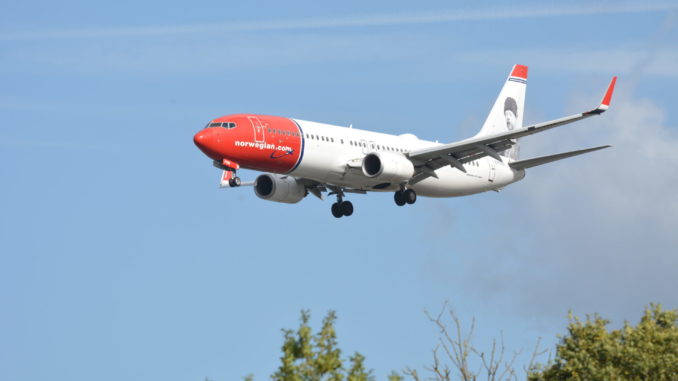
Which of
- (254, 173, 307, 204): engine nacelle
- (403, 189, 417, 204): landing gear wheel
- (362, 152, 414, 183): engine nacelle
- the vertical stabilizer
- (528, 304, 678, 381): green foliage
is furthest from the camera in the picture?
the vertical stabilizer

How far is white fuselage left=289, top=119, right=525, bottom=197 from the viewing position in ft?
197

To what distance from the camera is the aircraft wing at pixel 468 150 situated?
2346 inches

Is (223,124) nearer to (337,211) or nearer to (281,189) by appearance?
(281,189)

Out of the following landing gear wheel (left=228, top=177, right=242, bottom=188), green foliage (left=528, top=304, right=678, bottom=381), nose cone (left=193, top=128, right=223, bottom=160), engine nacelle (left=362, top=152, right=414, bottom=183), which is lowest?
green foliage (left=528, top=304, right=678, bottom=381)

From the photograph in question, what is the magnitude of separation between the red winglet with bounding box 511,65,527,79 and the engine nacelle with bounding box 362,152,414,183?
22.4 meters

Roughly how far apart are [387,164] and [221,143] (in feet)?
27.9

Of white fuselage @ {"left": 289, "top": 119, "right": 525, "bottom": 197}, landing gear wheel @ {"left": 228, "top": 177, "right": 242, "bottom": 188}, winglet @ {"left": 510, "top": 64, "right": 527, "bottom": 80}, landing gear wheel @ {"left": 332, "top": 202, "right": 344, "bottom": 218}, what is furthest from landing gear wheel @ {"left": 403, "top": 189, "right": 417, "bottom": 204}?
winglet @ {"left": 510, "top": 64, "right": 527, "bottom": 80}

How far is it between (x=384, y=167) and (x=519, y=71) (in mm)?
24383

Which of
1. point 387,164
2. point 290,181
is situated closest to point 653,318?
point 387,164

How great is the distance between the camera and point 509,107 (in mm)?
79812

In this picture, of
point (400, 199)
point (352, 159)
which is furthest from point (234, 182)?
point (400, 199)

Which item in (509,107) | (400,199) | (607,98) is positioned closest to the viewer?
(607,98)

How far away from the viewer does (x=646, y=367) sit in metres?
37.6

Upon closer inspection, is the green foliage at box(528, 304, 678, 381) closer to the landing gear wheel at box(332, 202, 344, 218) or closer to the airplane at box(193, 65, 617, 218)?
the airplane at box(193, 65, 617, 218)
